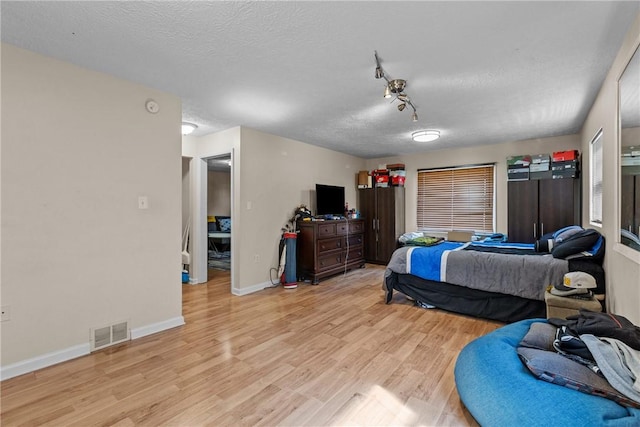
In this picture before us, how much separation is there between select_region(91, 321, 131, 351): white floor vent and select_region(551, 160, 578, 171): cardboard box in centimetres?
583

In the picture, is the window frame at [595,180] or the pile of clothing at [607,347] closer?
the pile of clothing at [607,347]

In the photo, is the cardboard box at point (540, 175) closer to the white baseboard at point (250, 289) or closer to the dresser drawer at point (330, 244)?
the dresser drawer at point (330, 244)

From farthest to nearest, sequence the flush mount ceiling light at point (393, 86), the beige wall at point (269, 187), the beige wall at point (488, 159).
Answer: the beige wall at point (488, 159), the beige wall at point (269, 187), the flush mount ceiling light at point (393, 86)

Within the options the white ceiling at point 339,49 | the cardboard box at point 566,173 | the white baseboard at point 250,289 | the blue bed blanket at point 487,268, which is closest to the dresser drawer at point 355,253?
the white baseboard at point 250,289

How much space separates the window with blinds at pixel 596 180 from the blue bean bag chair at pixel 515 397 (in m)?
2.29

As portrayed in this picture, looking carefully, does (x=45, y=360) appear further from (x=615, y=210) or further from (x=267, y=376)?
(x=615, y=210)

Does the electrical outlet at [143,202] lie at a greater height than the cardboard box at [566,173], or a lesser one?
lesser

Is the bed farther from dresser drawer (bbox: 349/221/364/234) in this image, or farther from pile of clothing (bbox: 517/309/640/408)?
dresser drawer (bbox: 349/221/364/234)

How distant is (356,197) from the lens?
262 inches

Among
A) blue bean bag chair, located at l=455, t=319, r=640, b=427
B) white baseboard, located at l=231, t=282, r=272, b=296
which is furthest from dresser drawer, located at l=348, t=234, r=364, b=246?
blue bean bag chair, located at l=455, t=319, r=640, b=427

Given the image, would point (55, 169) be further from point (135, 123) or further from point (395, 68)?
point (395, 68)

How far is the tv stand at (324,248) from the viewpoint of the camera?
Answer: 4.71 metres

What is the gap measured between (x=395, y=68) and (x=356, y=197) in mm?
4307

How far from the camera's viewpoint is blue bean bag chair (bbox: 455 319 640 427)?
1256 mm
